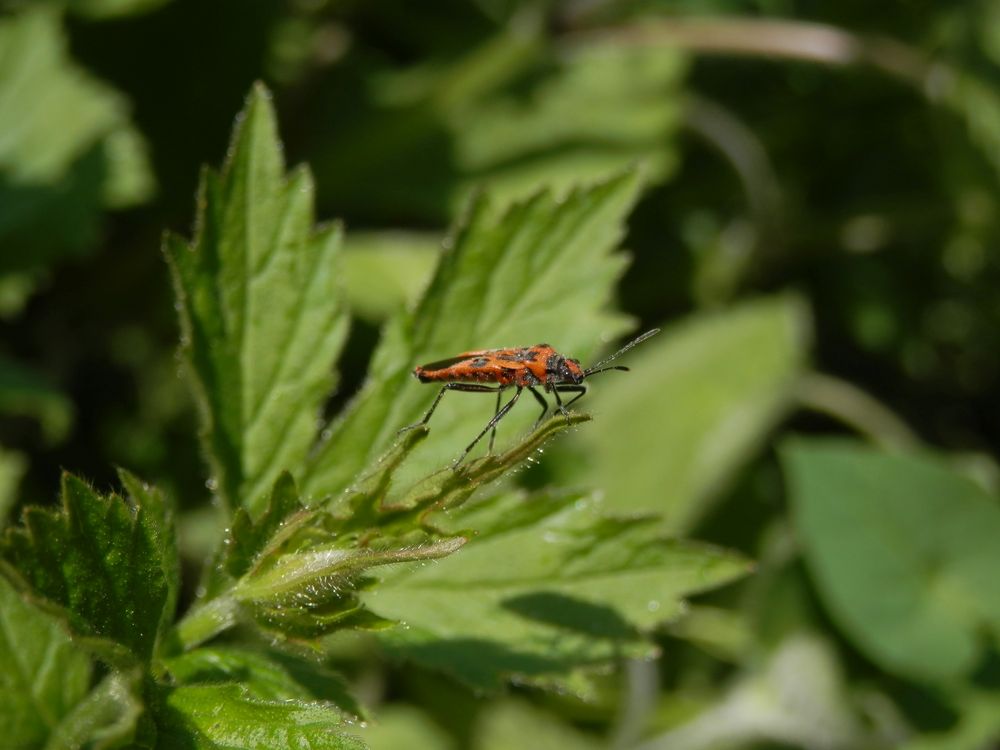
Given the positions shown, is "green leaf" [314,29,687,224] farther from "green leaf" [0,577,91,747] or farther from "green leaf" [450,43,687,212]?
"green leaf" [0,577,91,747]

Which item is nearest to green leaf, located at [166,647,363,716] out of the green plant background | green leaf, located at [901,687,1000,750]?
the green plant background

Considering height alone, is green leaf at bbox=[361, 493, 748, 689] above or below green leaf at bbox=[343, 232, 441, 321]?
above

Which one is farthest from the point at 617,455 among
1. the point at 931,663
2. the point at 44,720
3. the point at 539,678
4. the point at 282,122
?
the point at 44,720

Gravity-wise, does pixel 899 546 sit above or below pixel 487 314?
below

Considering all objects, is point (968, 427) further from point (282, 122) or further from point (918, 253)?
point (282, 122)

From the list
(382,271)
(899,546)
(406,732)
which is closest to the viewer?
(406,732)

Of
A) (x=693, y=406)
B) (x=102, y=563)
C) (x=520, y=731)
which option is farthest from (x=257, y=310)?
(x=693, y=406)

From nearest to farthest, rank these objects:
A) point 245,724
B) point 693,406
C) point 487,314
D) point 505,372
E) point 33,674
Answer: point 245,724 → point 33,674 → point 505,372 → point 487,314 → point 693,406

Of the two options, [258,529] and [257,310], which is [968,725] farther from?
[258,529]
